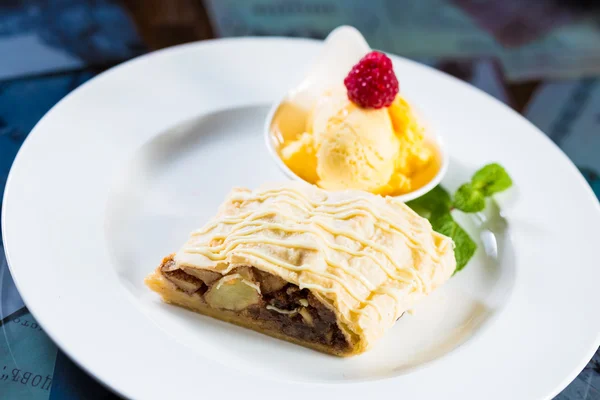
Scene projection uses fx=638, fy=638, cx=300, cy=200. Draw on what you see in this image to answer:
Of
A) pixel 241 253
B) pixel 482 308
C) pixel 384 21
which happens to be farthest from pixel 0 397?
pixel 384 21

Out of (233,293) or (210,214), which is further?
(210,214)

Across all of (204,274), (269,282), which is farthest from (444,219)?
(204,274)

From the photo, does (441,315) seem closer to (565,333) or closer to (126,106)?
(565,333)

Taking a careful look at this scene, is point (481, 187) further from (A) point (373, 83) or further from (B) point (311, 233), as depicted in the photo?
(B) point (311, 233)

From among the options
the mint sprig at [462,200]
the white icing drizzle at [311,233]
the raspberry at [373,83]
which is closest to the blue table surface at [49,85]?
the white icing drizzle at [311,233]

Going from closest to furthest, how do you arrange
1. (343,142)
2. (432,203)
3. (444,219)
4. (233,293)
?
(233,293), (343,142), (444,219), (432,203)

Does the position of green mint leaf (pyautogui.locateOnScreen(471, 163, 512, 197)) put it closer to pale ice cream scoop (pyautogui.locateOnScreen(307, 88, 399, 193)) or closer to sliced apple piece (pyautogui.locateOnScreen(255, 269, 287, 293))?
pale ice cream scoop (pyautogui.locateOnScreen(307, 88, 399, 193))
